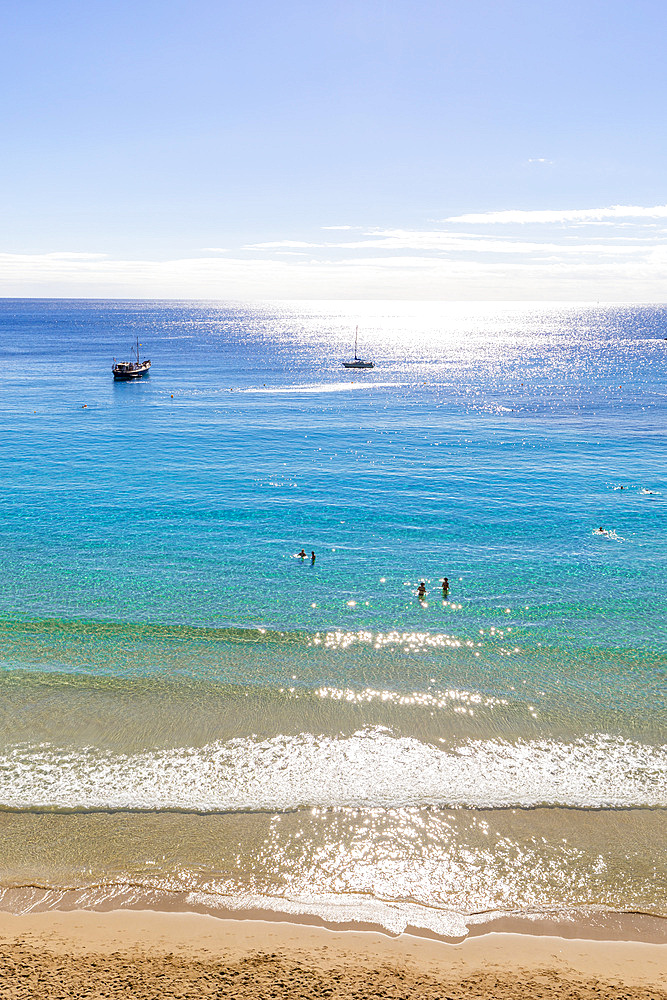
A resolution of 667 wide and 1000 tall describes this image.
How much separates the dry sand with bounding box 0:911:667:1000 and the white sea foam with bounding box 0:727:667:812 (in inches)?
184

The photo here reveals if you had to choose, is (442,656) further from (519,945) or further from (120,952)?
(120,952)

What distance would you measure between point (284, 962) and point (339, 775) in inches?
Result: 297

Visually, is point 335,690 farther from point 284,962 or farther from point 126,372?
point 126,372

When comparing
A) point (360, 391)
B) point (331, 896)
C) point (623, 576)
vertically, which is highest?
point (360, 391)

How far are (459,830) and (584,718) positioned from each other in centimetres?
911

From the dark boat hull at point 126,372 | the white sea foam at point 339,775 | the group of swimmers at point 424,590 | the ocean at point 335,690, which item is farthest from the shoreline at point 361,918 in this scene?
the dark boat hull at point 126,372

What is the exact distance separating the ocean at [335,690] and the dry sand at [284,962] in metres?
0.78

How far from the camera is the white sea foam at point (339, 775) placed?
68.7 ft

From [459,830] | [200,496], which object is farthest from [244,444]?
[459,830]

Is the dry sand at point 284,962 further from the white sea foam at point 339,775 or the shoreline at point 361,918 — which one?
the white sea foam at point 339,775

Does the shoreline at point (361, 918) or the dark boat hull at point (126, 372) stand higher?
the dark boat hull at point (126, 372)

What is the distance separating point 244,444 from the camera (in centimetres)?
7781

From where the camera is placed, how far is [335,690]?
2745 centimetres

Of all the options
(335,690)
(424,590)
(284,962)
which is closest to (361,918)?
(284,962)
